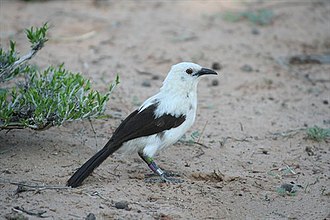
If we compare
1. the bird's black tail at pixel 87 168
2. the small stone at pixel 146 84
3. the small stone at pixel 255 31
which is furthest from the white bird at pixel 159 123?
the small stone at pixel 255 31

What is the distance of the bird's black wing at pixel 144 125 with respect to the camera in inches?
214

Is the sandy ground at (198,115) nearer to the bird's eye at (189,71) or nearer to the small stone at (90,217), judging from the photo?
the small stone at (90,217)

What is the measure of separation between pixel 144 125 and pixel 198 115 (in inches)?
75.4

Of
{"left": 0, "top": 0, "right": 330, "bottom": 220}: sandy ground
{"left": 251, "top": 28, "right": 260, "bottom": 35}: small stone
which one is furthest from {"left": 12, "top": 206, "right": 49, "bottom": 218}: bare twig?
{"left": 251, "top": 28, "right": 260, "bottom": 35}: small stone

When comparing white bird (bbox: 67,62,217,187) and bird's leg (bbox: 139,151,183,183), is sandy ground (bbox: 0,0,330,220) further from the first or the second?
white bird (bbox: 67,62,217,187)

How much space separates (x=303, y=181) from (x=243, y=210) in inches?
34.2

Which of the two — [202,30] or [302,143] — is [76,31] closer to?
[202,30]

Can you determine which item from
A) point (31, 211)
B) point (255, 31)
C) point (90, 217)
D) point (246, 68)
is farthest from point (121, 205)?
point (255, 31)

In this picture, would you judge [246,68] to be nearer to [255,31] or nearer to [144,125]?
[255,31]

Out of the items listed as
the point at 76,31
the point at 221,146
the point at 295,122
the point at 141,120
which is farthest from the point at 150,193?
the point at 76,31

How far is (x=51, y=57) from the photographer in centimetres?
861

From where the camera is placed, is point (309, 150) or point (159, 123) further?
point (309, 150)

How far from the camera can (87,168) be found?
Result: 17.2ft

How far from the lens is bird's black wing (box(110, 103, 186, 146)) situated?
544 cm
